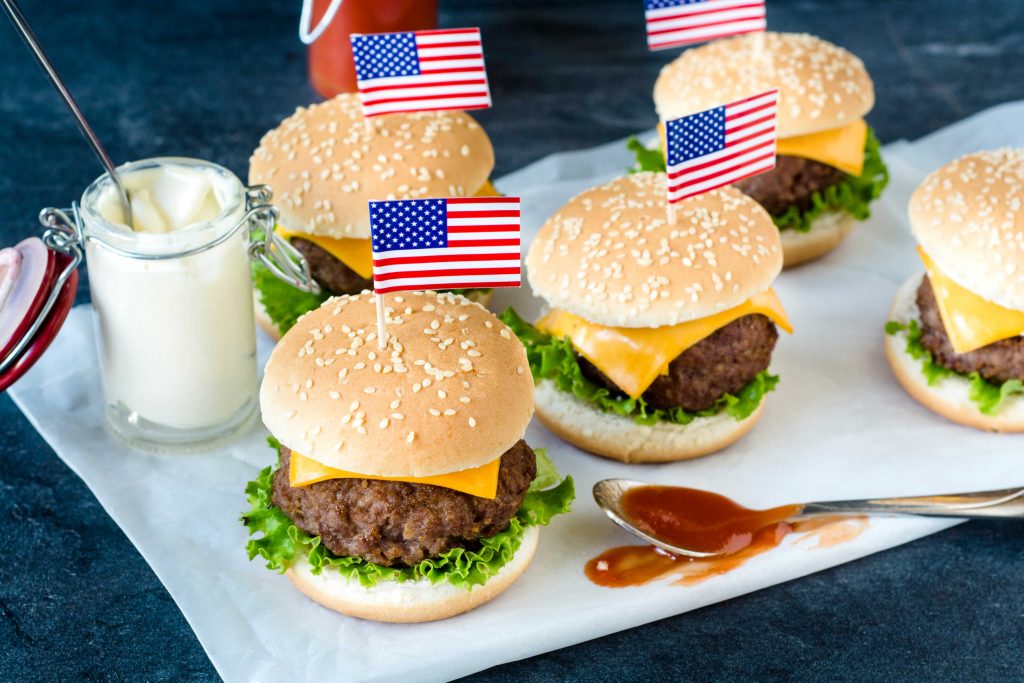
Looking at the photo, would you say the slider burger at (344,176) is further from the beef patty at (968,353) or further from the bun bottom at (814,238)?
the beef patty at (968,353)

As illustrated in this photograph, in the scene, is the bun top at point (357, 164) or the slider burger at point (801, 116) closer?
the bun top at point (357, 164)

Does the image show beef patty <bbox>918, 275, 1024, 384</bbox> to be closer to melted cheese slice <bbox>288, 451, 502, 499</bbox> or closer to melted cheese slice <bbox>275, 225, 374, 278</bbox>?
melted cheese slice <bbox>288, 451, 502, 499</bbox>

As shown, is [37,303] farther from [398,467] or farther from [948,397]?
[948,397]

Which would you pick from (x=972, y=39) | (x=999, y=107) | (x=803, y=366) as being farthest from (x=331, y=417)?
(x=972, y=39)

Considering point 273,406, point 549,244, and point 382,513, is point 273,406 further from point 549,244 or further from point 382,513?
point 549,244

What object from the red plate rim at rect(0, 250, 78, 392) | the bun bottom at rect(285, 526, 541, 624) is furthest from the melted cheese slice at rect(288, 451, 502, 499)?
the red plate rim at rect(0, 250, 78, 392)

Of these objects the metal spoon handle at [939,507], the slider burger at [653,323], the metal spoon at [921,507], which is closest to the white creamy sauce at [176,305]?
the slider burger at [653,323]

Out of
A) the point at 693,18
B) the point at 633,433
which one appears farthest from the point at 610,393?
the point at 693,18
